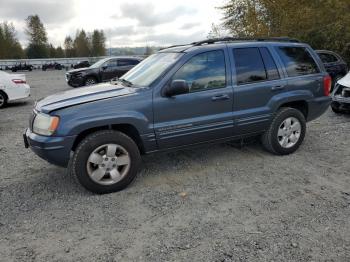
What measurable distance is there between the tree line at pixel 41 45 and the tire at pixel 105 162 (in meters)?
70.2

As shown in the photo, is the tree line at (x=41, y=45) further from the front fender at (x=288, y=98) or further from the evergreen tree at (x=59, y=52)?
the front fender at (x=288, y=98)

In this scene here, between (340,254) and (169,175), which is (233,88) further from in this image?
(340,254)

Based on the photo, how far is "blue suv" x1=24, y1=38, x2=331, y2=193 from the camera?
13.2 ft

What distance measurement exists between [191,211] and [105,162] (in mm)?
1205

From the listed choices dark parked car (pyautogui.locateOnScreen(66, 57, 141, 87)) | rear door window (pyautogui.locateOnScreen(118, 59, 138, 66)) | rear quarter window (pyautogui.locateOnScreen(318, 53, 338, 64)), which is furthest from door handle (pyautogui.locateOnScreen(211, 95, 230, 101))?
rear door window (pyautogui.locateOnScreen(118, 59, 138, 66))

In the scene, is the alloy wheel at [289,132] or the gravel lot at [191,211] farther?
the alloy wheel at [289,132]

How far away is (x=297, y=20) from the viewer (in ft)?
64.2

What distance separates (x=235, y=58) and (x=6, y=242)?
3625mm

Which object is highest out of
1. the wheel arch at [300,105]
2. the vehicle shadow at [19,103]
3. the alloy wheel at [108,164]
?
the wheel arch at [300,105]

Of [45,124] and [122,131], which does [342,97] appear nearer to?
[122,131]

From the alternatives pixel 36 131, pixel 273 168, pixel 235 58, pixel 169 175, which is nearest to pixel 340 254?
pixel 273 168

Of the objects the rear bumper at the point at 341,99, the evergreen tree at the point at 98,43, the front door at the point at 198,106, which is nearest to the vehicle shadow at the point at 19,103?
the front door at the point at 198,106

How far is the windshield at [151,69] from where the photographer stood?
4.57 meters

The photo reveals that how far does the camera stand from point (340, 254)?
9.72ft
